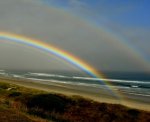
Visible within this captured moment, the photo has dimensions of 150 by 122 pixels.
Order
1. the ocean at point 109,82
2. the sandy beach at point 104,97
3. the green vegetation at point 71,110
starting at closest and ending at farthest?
the green vegetation at point 71,110 < the sandy beach at point 104,97 < the ocean at point 109,82

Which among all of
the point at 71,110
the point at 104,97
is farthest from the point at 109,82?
the point at 71,110

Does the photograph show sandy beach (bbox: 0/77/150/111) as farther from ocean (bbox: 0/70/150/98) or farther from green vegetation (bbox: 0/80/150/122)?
green vegetation (bbox: 0/80/150/122)

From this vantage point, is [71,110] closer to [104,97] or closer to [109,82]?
[104,97]

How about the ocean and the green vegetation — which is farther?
the ocean

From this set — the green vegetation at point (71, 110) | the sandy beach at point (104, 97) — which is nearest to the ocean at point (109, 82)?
the sandy beach at point (104, 97)

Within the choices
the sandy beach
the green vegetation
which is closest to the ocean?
the sandy beach

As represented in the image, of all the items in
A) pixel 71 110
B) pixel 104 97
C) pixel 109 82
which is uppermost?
pixel 109 82

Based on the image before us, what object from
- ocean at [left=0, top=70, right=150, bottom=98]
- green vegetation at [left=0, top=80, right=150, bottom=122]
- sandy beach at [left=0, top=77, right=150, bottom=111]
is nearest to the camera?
green vegetation at [left=0, top=80, right=150, bottom=122]

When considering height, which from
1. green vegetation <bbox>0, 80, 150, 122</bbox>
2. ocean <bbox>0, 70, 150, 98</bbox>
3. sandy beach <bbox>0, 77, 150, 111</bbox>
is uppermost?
ocean <bbox>0, 70, 150, 98</bbox>

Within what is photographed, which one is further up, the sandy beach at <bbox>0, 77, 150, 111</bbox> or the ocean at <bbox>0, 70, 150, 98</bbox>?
the ocean at <bbox>0, 70, 150, 98</bbox>

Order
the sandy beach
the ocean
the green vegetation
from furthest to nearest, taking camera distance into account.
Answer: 1. the ocean
2. the sandy beach
3. the green vegetation

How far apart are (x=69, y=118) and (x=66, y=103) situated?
263 inches

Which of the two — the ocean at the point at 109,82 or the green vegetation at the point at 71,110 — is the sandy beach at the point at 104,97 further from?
the green vegetation at the point at 71,110

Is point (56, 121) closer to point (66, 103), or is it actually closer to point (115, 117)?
point (115, 117)
